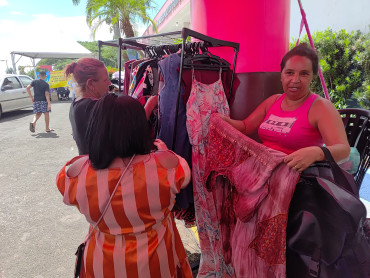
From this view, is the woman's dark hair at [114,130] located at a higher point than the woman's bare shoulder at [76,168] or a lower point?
higher

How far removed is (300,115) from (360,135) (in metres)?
0.76

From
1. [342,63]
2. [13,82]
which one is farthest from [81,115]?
[13,82]

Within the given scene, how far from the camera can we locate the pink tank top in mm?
1604

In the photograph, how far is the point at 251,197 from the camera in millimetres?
1259

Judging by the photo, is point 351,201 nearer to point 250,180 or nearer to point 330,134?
point 250,180

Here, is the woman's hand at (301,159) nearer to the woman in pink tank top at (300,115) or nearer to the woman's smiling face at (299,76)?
the woman in pink tank top at (300,115)

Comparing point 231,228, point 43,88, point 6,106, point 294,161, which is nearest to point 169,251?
point 231,228

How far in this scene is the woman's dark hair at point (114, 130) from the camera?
1.10 m

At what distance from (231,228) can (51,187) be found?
3445 mm

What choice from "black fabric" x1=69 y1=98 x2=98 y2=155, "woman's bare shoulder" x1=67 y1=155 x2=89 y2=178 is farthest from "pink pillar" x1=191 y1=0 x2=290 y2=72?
"woman's bare shoulder" x1=67 y1=155 x2=89 y2=178

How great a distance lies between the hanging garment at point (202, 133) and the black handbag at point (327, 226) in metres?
0.75

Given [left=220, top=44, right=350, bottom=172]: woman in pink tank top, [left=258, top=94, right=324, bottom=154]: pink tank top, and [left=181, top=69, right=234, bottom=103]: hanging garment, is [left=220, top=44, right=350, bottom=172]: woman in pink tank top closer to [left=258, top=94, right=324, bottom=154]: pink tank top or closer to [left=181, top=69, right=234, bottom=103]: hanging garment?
[left=258, top=94, right=324, bottom=154]: pink tank top

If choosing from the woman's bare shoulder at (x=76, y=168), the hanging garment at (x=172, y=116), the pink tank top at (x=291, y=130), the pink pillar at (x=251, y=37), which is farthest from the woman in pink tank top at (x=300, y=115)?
the woman's bare shoulder at (x=76, y=168)

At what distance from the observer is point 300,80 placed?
1668 millimetres
